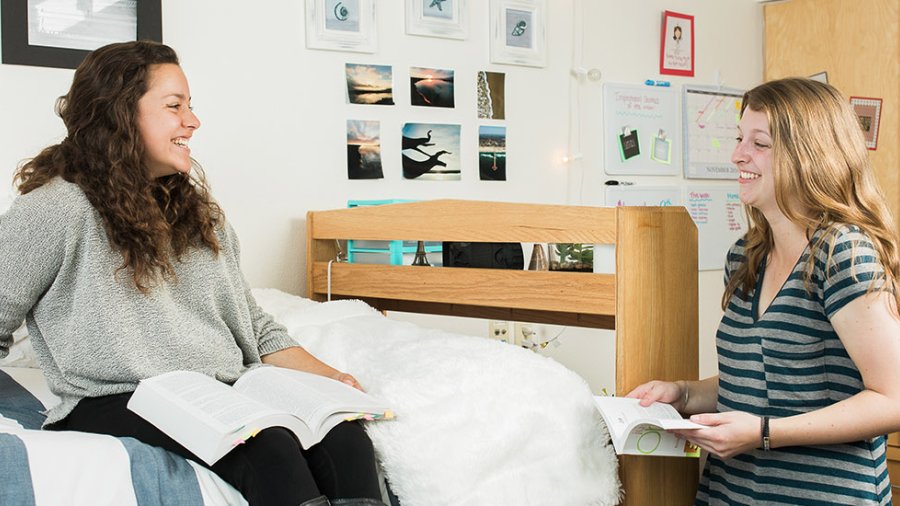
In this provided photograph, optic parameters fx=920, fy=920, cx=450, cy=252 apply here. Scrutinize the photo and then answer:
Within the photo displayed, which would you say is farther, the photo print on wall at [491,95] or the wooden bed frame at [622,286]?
the photo print on wall at [491,95]

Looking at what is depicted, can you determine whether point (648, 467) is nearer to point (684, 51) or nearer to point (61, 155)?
point (61, 155)

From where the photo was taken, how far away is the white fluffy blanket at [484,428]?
1317mm

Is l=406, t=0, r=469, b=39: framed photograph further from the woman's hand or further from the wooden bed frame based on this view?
the woman's hand

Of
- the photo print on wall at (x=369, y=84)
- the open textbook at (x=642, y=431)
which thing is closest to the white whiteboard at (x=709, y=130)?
the photo print on wall at (x=369, y=84)

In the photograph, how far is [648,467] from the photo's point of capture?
4.91 feet

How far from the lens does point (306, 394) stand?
1.33 m

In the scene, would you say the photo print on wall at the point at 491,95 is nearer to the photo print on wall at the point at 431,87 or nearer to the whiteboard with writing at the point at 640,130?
the photo print on wall at the point at 431,87

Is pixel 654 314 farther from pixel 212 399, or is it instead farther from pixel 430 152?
pixel 430 152

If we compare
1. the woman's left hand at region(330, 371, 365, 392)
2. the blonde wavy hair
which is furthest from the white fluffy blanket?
the blonde wavy hair

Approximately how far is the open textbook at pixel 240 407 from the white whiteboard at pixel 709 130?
2177 mm

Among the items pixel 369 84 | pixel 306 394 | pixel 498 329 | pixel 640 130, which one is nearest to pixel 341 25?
pixel 369 84

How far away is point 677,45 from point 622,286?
6.51ft

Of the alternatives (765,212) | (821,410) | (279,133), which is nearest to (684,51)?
(279,133)

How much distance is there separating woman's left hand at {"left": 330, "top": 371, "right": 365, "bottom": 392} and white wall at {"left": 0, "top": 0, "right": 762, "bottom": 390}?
3.23 feet
